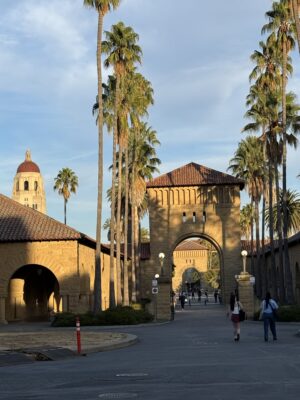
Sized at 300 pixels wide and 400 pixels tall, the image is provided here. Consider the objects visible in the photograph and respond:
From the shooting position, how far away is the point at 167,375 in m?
11.7

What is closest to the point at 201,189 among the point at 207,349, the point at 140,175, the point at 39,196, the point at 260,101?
the point at 140,175

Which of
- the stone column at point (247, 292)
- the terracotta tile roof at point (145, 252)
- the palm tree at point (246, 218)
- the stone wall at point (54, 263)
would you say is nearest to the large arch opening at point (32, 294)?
the stone wall at point (54, 263)

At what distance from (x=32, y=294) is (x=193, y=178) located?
23769 millimetres

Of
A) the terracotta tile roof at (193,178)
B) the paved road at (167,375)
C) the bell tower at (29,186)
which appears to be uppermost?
the bell tower at (29,186)

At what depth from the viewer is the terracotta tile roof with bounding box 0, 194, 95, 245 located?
39031mm

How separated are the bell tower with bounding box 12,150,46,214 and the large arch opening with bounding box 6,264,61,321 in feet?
345

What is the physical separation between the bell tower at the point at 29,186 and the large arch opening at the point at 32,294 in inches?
4137

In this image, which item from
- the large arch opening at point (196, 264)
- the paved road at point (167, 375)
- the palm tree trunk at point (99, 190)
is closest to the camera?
the paved road at point (167, 375)

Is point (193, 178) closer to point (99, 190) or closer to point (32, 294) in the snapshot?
point (32, 294)

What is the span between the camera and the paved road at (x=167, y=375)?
30.9 feet

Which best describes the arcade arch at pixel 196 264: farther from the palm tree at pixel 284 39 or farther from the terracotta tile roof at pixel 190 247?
the palm tree at pixel 284 39

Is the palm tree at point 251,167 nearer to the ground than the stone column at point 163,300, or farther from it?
farther from it

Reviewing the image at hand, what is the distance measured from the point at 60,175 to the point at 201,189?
22.7 m

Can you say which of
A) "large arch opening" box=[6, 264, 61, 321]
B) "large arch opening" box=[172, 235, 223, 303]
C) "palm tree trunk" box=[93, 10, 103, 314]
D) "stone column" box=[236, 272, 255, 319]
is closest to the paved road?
"palm tree trunk" box=[93, 10, 103, 314]
